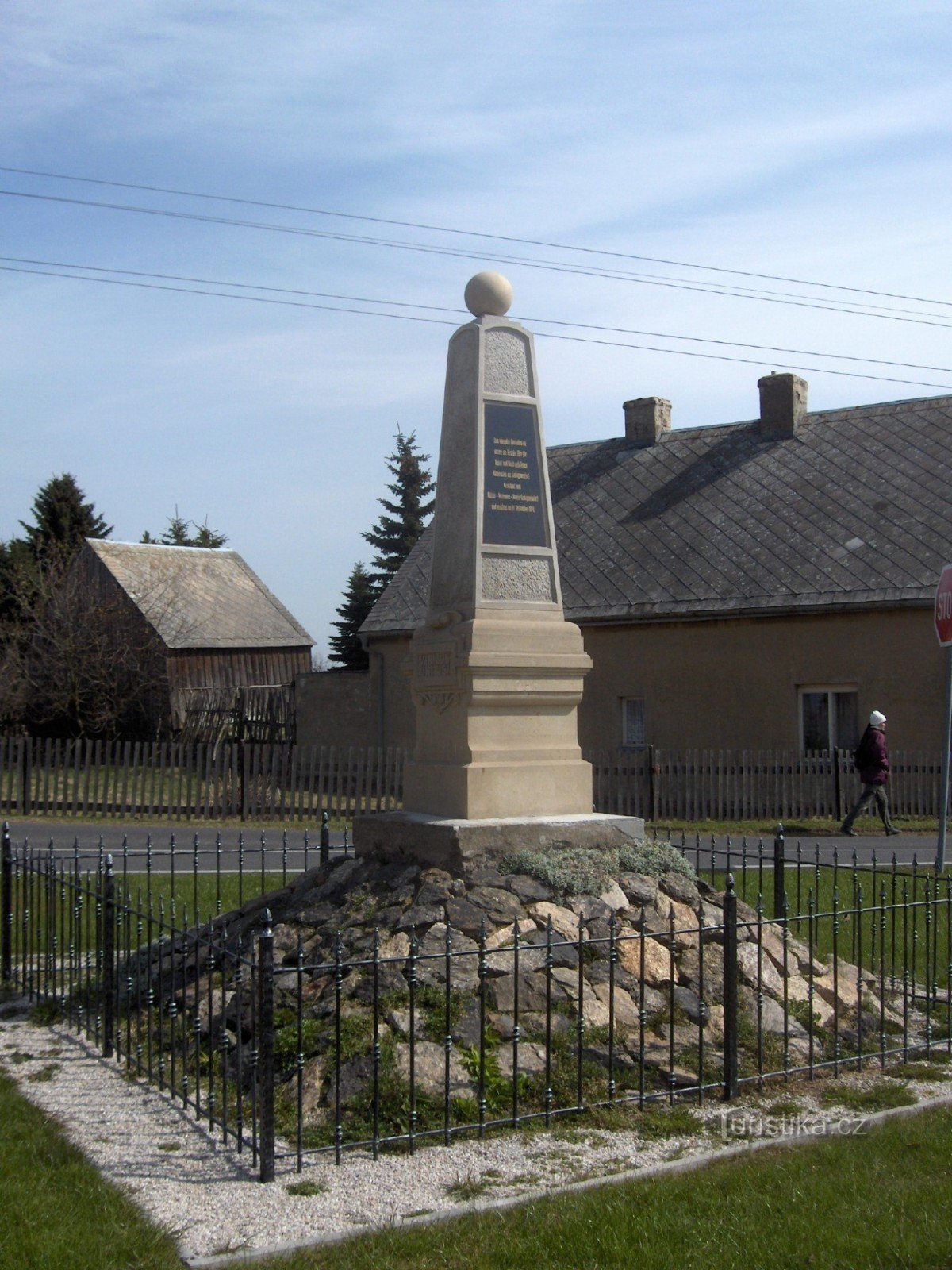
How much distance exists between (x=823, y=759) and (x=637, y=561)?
5150 millimetres

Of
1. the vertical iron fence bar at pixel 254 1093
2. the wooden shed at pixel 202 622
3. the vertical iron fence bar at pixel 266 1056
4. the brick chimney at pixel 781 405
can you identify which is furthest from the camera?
the wooden shed at pixel 202 622

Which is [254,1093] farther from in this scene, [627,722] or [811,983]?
[627,722]

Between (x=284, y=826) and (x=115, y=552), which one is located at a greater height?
(x=115, y=552)

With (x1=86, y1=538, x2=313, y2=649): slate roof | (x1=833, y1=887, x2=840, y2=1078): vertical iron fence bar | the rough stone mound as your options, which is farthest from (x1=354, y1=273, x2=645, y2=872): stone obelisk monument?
(x1=86, y1=538, x2=313, y2=649): slate roof

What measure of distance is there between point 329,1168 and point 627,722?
17.3 meters

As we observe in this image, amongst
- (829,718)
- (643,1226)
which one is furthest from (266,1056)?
(829,718)

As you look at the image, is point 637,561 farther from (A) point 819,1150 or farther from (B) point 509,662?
(A) point 819,1150

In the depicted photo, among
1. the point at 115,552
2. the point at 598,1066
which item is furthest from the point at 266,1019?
the point at 115,552

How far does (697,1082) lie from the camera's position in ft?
19.5

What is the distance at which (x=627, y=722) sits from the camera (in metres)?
22.0

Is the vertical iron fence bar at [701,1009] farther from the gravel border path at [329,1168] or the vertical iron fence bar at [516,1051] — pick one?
the vertical iron fence bar at [516,1051]

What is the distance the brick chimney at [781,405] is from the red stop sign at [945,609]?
1309cm

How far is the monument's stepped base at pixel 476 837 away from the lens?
23.9 ft

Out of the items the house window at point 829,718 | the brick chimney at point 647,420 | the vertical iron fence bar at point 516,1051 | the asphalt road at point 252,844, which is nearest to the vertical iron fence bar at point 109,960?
the vertical iron fence bar at point 516,1051
